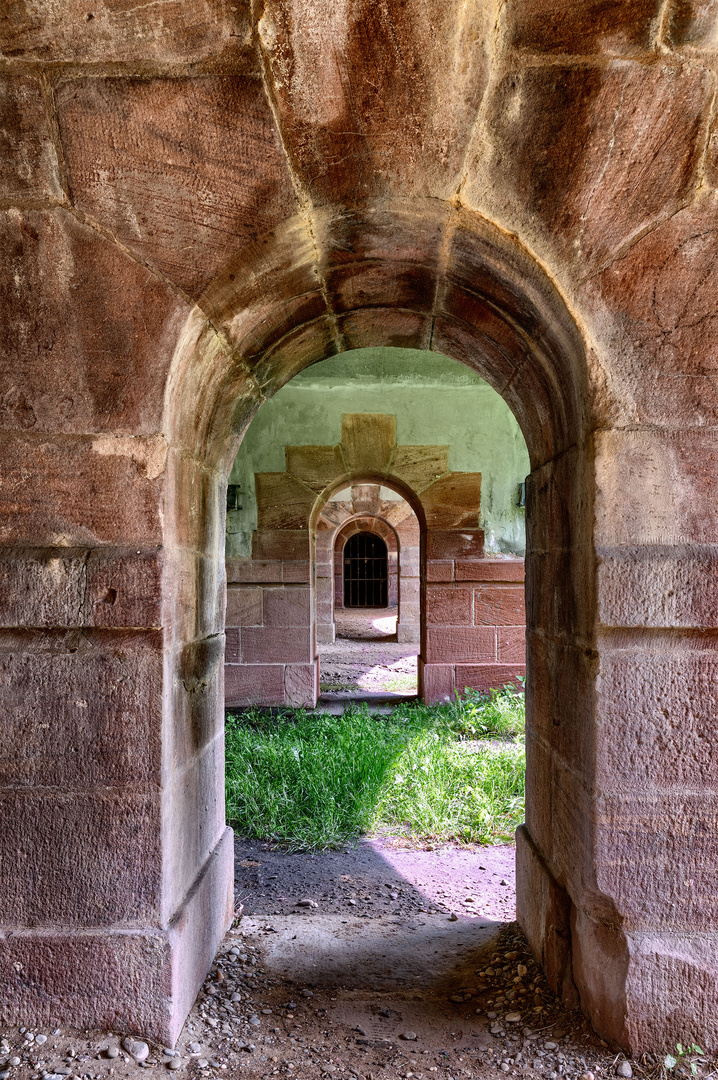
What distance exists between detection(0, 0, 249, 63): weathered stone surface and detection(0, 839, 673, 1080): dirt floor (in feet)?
8.43

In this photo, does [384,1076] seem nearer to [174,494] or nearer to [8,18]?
[174,494]

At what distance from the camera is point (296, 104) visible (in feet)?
6.09

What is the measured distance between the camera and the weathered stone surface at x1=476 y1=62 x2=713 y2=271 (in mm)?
1829

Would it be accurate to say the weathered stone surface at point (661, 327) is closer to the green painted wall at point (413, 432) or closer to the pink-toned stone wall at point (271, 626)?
the green painted wall at point (413, 432)

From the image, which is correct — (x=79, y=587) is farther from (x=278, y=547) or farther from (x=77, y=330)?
(x=278, y=547)

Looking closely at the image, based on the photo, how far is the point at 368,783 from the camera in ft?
15.6

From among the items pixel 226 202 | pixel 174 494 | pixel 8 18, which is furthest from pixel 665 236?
pixel 8 18

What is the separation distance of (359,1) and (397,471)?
5926 millimetres

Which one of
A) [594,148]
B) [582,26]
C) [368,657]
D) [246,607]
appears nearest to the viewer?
[582,26]

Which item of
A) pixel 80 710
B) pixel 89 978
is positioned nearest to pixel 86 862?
pixel 89 978

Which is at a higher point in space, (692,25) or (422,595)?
(692,25)

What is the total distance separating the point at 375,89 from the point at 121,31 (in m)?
0.64

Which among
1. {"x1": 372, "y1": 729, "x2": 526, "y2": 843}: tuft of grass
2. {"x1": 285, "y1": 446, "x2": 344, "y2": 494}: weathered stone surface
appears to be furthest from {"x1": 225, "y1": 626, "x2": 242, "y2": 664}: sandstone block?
{"x1": 372, "y1": 729, "x2": 526, "y2": 843}: tuft of grass

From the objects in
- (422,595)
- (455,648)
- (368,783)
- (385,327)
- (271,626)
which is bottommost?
(368,783)
